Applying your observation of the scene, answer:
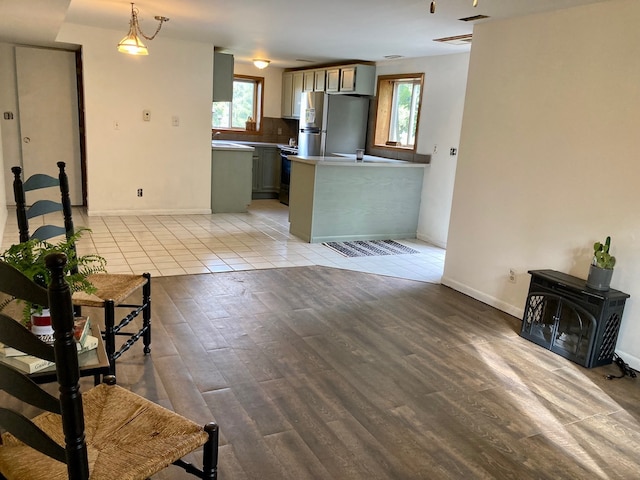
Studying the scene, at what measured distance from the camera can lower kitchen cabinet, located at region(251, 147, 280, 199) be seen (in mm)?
8398

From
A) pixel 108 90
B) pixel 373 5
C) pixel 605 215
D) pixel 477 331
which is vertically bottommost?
pixel 477 331

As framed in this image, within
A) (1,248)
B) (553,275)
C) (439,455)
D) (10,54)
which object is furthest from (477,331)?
(10,54)

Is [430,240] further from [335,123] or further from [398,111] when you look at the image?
[335,123]

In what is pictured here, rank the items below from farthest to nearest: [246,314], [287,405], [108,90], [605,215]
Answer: [108,90], [246,314], [605,215], [287,405]

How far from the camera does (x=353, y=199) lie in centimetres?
587

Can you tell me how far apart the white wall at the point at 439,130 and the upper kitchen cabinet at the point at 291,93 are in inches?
94.0

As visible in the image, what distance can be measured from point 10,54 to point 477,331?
643cm

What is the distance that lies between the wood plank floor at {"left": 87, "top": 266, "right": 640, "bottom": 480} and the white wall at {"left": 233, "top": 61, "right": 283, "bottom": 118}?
18.6 ft

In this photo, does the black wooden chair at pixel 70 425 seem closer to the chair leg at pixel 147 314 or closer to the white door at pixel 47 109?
the chair leg at pixel 147 314

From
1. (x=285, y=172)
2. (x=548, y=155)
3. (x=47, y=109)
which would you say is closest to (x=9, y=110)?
(x=47, y=109)

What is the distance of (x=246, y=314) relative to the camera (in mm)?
3564

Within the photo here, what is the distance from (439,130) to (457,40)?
1263 mm

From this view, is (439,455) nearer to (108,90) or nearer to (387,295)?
(387,295)

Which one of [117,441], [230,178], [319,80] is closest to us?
[117,441]
